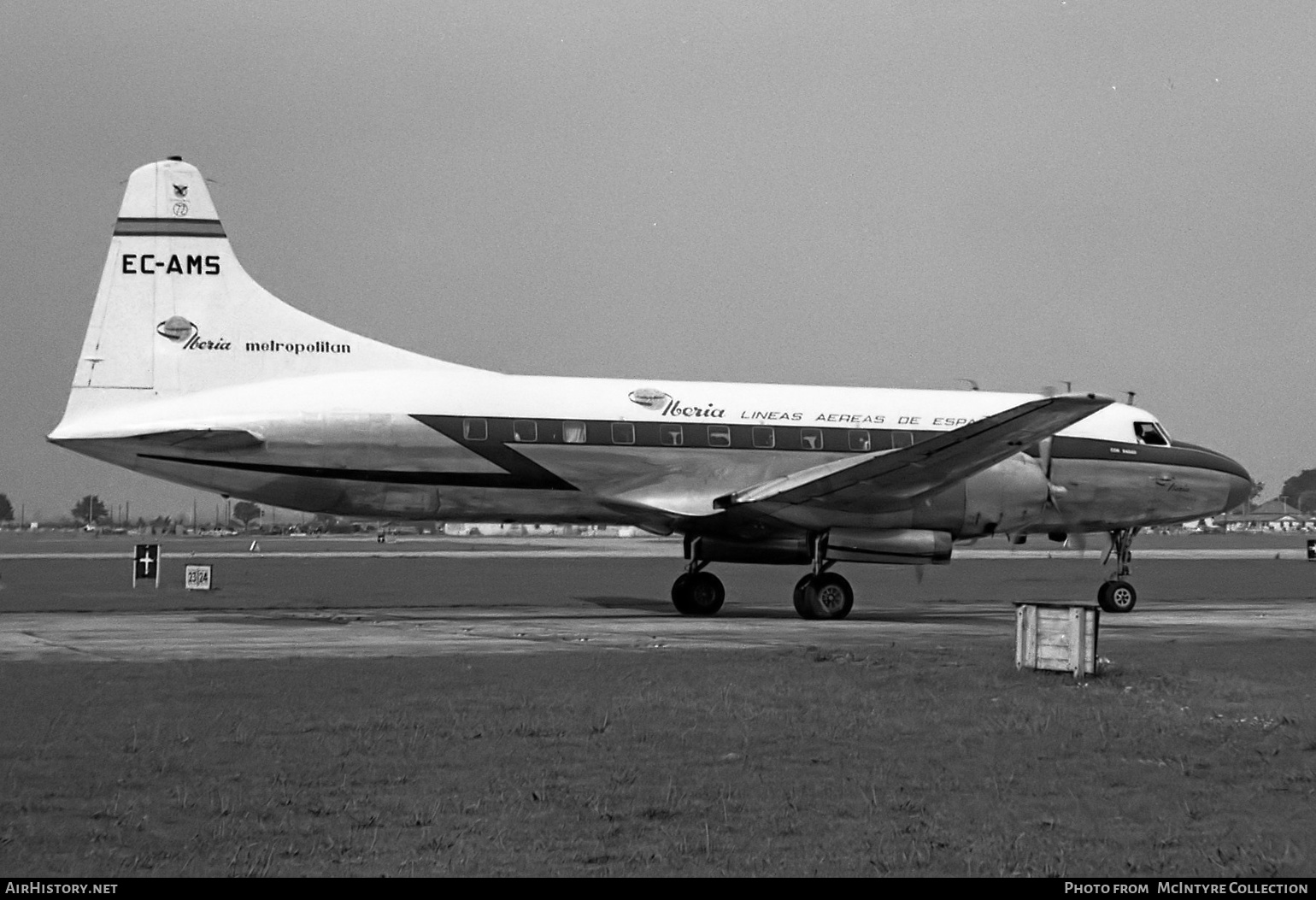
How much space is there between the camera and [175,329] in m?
26.8

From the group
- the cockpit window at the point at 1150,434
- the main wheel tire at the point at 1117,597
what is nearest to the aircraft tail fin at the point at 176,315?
the main wheel tire at the point at 1117,597

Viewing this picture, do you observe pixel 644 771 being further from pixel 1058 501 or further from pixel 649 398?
pixel 1058 501

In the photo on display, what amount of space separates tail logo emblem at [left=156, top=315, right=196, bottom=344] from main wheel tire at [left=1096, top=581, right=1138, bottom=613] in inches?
812

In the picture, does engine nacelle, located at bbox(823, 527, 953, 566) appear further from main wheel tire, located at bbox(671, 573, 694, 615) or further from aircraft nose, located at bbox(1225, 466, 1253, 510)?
aircraft nose, located at bbox(1225, 466, 1253, 510)

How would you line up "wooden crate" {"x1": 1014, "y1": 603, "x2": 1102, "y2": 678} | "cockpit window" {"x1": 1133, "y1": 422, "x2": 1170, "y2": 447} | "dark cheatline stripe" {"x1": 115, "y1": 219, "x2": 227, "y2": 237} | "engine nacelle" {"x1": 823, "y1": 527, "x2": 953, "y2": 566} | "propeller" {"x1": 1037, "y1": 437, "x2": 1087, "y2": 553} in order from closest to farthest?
"wooden crate" {"x1": 1014, "y1": 603, "x2": 1102, "y2": 678}
"dark cheatline stripe" {"x1": 115, "y1": 219, "x2": 227, "y2": 237}
"engine nacelle" {"x1": 823, "y1": 527, "x2": 953, "y2": 566}
"propeller" {"x1": 1037, "y1": 437, "x2": 1087, "y2": 553}
"cockpit window" {"x1": 1133, "y1": 422, "x2": 1170, "y2": 447}

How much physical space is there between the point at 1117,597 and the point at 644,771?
23674 millimetres

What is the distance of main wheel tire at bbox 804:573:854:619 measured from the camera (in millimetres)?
27969

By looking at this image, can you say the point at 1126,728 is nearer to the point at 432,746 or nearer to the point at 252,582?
the point at 432,746

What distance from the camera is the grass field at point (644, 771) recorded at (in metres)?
8.06

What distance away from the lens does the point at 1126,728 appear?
513 inches

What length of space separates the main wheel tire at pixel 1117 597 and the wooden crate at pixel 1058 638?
584 inches

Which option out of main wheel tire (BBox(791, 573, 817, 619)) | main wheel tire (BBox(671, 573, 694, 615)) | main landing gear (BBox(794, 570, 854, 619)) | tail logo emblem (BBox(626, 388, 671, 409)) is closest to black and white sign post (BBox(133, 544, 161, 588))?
main wheel tire (BBox(671, 573, 694, 615))

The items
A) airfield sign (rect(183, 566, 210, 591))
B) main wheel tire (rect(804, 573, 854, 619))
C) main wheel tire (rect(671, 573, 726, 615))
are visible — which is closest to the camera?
main wheel tire (rect(804, 573, 854, 619))

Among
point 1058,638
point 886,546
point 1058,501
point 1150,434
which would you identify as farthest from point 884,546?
point 1058,638
